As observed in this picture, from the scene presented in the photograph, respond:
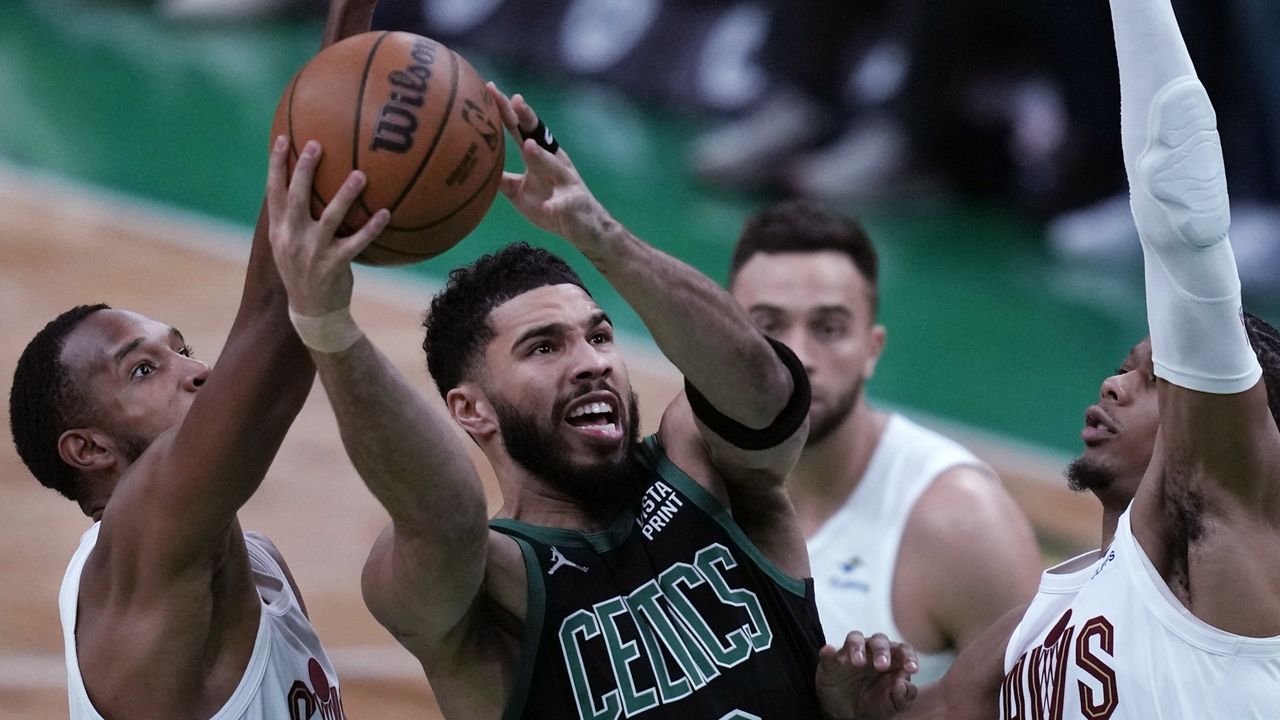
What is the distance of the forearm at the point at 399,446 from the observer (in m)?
3.29

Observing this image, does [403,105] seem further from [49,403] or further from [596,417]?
[49,403]

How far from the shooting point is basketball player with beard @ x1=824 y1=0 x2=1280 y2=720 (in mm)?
3311

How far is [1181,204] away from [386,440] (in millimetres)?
1557

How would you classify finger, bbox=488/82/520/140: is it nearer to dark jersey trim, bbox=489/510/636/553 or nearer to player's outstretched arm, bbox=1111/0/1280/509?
dark jersey trim, bbox=489/510/636/553

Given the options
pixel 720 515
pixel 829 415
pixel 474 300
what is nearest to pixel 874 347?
pixel 829 415

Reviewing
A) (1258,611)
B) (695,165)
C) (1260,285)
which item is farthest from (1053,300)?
(1258,611)

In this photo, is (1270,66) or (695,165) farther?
(695,165)

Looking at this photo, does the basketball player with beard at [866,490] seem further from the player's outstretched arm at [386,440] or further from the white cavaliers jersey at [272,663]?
the player's outstretched arm at [386,440]

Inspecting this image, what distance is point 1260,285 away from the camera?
30.4ft

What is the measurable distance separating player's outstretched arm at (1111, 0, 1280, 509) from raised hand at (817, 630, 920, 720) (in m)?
0.85

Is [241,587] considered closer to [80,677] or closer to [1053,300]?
[80,677]

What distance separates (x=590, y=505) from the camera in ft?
13.2

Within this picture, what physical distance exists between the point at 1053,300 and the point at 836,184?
165 centimetres

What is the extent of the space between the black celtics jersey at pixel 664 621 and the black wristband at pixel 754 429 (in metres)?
0.21
